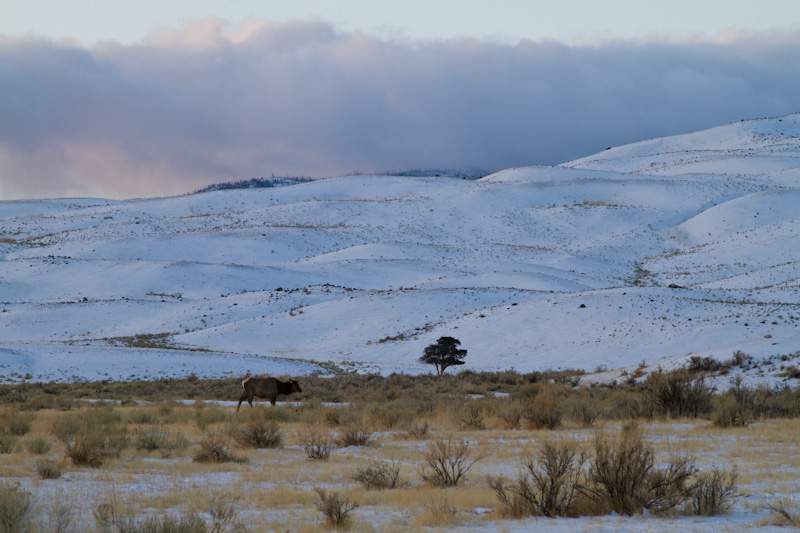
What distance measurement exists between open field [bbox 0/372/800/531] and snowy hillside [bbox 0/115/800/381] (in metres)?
14.2

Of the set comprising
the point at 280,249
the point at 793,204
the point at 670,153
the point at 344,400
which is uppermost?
the point at 670,153

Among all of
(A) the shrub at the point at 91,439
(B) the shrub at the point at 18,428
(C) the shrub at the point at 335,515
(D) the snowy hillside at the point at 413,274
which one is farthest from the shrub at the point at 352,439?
(D) the snowy hillside at the point at 413,274

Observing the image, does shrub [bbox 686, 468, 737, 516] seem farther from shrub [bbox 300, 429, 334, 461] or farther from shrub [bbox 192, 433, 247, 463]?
shrub [bbox 192, 433, 247, 463]

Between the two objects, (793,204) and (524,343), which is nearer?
(524,343)

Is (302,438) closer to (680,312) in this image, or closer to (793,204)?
(680,312)

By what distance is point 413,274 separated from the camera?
7319 centimetres

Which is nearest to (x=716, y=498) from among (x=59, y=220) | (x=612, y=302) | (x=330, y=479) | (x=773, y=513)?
(x=773, y=513)

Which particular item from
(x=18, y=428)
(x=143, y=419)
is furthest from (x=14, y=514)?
(x=143, y=419)

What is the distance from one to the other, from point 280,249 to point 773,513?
271 feet

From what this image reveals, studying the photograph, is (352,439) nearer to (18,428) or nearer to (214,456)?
(214,456)

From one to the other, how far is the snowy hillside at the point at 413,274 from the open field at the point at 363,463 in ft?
46.5

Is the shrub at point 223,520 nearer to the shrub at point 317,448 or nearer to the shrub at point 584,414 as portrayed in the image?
the shrub at point 317,448

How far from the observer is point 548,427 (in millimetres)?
15039

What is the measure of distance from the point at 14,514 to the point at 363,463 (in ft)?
19.9
